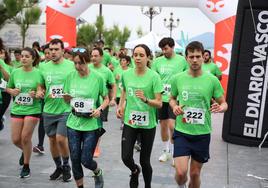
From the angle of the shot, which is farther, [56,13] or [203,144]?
[56,13]

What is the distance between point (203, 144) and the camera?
179 inches

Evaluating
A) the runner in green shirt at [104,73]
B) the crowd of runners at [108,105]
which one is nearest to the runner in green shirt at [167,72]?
the runner in green shirt at [104,73]

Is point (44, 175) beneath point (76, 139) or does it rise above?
beneath

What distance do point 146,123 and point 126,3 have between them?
1119 centimetres

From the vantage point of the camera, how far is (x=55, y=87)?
5723 mm

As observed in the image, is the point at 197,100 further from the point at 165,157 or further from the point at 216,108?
the point at 165,157

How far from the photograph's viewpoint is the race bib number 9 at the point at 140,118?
498 centimetres

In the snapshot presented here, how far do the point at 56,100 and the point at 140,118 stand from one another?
1349 mm

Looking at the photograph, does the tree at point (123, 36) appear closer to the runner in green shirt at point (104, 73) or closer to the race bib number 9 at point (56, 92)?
the runner in green shirt at point (104, 73)

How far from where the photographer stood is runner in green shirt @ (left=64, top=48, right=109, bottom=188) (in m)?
4.86

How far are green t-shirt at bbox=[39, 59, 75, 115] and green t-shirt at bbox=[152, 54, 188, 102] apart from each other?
71.1 inches

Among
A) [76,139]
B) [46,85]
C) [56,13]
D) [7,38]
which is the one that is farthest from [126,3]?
[7,38]

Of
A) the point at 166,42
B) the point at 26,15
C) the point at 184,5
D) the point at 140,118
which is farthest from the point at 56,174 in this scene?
the point at 26,15

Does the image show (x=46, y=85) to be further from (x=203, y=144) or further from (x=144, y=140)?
(x=203, y=144)
